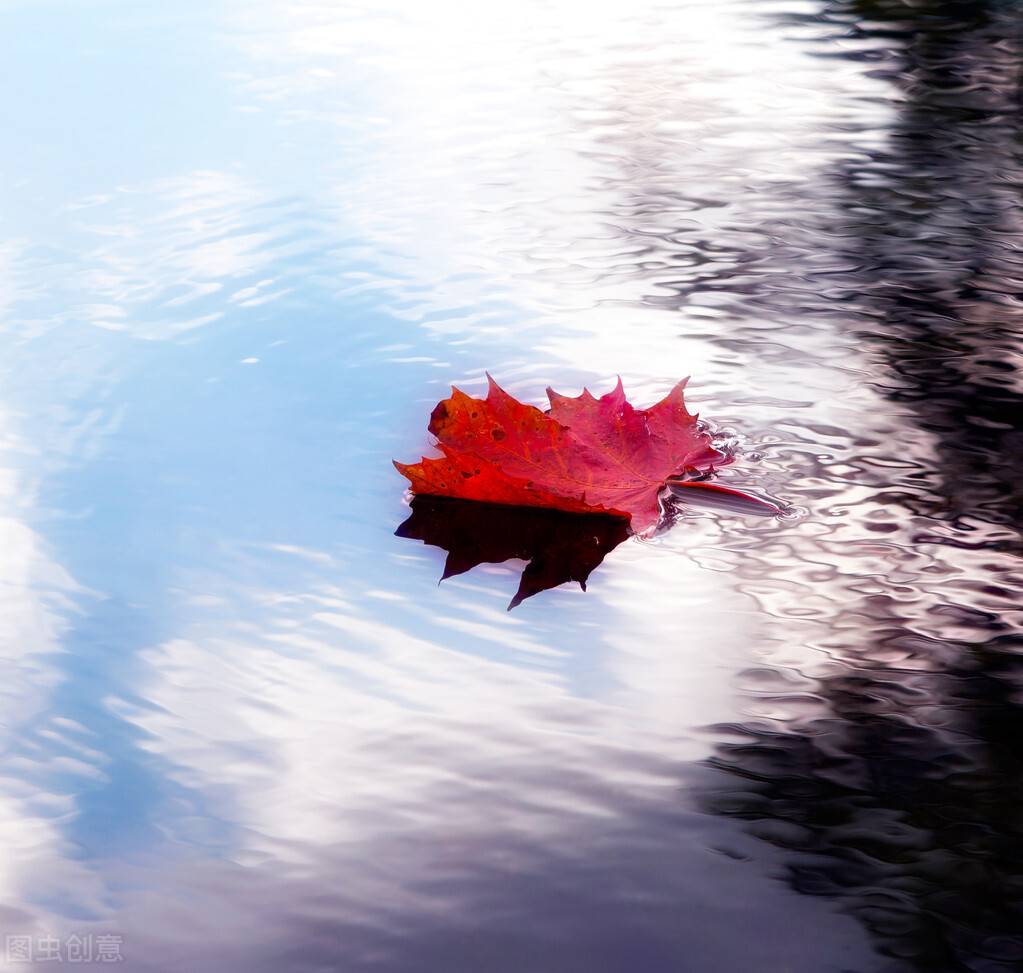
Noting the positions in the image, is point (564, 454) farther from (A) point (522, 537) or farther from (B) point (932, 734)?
(B) point (932, 734)

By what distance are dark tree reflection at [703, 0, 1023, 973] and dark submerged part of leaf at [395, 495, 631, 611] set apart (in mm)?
384

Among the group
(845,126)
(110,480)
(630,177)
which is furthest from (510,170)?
(110,480)

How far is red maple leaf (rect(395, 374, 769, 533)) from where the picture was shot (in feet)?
5.54

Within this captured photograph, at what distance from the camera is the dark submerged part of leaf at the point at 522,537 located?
5.36 ft

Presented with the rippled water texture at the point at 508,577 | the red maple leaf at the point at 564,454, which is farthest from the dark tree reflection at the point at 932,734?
the red maple leaf at the point at 564,454

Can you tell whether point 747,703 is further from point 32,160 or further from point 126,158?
point 32,160

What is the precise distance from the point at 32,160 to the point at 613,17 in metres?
2.64

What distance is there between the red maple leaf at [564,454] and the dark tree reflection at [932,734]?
376 mm

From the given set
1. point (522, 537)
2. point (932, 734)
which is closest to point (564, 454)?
point (522, 537)

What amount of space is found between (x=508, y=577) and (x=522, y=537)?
9 centimetres

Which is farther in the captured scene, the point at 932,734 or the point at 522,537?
the point at 522,537

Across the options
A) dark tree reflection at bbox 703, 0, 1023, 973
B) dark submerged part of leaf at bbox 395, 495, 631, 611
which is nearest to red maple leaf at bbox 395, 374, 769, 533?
dark submerged part of leaf at bbox 395, 495, 631, 611

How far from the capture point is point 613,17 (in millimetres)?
4863

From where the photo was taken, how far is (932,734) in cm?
132
